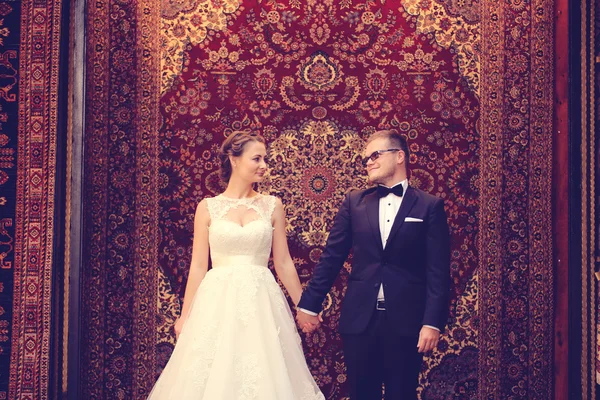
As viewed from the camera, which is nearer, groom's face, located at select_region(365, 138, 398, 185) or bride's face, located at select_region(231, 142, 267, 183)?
groom's face, located at select_region(365, 138, 398, 185)

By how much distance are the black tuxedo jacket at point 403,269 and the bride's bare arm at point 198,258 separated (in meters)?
0.70

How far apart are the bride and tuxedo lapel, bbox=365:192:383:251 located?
61 centimetres

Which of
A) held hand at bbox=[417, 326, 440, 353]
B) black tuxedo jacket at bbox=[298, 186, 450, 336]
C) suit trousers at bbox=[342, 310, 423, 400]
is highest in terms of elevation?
black tuxedo jacket at bbox=[298, 186, 450, 336]

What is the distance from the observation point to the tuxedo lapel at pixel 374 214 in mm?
3666

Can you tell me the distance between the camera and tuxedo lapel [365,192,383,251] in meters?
3.67

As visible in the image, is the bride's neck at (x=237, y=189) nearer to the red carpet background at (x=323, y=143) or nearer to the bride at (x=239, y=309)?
the bride at (x=239, y=309)

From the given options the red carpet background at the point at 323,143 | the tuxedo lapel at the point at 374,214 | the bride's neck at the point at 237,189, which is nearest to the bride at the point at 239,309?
the bride's neck at the point at 237,189

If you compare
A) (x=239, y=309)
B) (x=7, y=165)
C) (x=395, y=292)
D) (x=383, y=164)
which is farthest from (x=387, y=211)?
(x=7, y=165)

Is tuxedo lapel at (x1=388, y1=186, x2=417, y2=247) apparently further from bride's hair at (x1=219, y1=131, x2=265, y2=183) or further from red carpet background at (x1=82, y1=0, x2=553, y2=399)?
red carpet background at (x1=82, y1=0, x2=553, y2=399)

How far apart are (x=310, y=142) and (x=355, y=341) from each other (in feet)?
5.63

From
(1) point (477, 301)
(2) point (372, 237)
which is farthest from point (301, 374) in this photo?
(1) point (477, 301)

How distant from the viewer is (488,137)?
483cm

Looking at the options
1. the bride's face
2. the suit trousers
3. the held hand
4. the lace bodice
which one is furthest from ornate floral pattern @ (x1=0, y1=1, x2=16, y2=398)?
the held hand

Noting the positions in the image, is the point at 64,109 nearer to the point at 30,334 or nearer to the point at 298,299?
the point at 30,334
